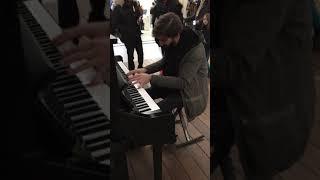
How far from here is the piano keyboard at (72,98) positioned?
541 mm

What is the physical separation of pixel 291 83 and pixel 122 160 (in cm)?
38

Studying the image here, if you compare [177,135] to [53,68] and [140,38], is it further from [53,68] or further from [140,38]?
[53,68]

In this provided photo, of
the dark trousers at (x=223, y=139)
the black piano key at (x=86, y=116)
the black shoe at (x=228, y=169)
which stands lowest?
the black shoe at (x=228, y=169)

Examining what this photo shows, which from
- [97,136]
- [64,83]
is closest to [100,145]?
[97,136]

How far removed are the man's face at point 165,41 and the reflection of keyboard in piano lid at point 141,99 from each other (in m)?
0.09

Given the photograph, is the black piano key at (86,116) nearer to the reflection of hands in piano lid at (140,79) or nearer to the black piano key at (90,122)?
the black piano key at (90,122)

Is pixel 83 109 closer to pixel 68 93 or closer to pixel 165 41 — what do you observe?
pixel 68 93

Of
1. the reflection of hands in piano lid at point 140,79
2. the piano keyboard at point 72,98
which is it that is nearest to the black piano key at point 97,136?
the piano keyboard at point 72,98

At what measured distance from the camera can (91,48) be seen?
1.91 ft

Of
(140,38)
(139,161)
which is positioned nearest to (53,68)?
(140,38)

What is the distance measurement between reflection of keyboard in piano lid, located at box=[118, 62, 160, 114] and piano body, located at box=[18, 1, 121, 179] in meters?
0.14

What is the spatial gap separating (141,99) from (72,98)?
0.21 m

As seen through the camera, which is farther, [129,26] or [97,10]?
[129,26]

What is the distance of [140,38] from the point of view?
71 centimetres
